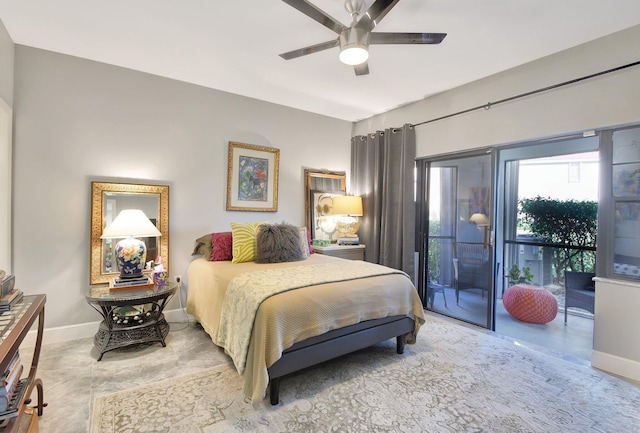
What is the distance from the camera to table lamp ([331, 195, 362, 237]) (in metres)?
4.29

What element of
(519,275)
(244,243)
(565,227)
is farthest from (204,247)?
(565,227)

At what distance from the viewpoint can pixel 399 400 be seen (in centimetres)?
201

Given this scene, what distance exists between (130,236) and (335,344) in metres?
2.03

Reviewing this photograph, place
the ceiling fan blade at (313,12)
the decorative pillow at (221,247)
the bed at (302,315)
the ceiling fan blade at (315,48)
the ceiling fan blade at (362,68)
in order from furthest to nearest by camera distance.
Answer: the decorative pillow at (221,247)
the ceiling fan blade at (362,68)
the ceiling fan blade at (315,48)
the bed at (302,315)
the ceiling fan blade at (313,12)

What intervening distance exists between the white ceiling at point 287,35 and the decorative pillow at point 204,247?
5.86 feet

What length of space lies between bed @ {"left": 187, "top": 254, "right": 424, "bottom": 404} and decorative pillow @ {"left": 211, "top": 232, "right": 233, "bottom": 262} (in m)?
0.20

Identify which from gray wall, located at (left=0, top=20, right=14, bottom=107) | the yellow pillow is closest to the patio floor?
the yellow pillow

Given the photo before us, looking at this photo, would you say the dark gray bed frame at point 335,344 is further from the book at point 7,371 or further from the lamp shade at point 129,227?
the lamp shade at point 129,227

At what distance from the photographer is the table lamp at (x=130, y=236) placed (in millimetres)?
2676

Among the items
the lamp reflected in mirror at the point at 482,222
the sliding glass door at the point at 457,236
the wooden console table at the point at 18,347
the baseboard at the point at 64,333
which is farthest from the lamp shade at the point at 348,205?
the wooden console table at the point at 18,347

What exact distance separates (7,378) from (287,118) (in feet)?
12.0

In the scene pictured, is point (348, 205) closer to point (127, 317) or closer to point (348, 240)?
point (348, 240)

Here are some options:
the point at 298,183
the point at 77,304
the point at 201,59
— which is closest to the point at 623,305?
the point at 298,183

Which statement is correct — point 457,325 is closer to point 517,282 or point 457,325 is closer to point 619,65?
point 517,282
